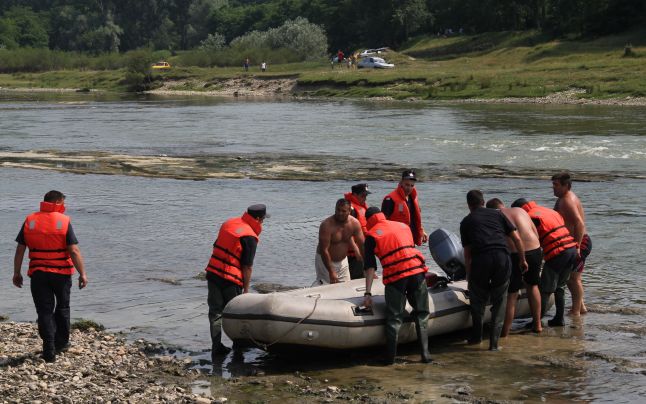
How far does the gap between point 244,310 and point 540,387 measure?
9.83 ft

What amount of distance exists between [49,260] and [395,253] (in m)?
3.45

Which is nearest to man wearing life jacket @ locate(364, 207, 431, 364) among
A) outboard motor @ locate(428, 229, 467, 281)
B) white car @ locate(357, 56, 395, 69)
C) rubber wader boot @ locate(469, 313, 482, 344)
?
rubber wader boot @ locate(469, 313, 482, 344)

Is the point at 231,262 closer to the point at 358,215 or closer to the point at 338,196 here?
the point at 358,215

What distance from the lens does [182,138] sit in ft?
130

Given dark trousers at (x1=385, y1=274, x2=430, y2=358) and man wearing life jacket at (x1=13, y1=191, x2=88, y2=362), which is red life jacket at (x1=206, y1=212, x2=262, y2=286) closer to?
man wearing life jacket at (x1=13, y1=191, x2=88, y2=362)

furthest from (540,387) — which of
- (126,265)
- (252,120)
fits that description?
(252,120)

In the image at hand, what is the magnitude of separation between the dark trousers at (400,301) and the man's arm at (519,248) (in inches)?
47.2

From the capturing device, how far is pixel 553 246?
12.1 metres

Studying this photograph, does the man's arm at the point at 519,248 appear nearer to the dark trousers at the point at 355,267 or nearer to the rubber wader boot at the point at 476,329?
the rubber wader boot at the point at 476,329

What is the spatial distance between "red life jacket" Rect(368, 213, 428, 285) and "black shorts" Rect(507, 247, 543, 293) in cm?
138

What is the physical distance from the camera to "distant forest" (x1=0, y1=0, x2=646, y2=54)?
254ft

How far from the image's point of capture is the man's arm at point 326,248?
1194cm

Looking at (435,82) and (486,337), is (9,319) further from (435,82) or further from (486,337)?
(435,82)

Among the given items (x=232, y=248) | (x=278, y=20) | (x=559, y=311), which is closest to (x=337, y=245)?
(x=232, y=248)
